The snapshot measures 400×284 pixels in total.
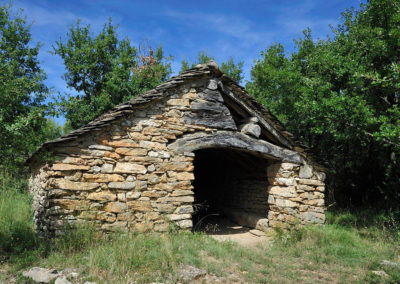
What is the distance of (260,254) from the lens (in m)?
5.54

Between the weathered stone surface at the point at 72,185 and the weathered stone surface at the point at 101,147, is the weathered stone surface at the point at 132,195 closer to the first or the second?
the weathered stone surface at the point at 72,185

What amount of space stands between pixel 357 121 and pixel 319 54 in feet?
12.7

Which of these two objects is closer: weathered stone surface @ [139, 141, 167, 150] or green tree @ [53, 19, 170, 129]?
A: weathered stone surface @ [139, 141, 167, 150]

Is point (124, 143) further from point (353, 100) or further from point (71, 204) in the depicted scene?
point (353, 100)

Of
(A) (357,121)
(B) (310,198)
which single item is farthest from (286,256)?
(A) (357,121)

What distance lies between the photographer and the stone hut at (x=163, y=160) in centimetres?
509

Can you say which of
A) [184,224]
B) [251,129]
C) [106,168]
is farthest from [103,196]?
[251,129]

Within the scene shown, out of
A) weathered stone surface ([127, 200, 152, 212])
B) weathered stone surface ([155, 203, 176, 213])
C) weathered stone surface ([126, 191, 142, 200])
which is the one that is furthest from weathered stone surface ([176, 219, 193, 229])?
weathered stone surface ([126, 191, 142, 200])

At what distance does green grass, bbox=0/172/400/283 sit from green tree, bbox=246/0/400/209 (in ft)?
8.01

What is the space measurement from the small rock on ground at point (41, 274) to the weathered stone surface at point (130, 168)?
6.73ft

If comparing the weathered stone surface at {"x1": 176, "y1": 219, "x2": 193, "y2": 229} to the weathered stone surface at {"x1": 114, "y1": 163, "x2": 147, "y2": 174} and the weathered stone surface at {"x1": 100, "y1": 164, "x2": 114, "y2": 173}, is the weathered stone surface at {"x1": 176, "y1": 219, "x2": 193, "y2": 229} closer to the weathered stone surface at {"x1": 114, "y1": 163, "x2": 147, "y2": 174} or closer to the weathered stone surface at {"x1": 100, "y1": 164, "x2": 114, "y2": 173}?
the weathered stone surface at {"x1": 114, "y1": 163, "x2": 147, "y2": 174}

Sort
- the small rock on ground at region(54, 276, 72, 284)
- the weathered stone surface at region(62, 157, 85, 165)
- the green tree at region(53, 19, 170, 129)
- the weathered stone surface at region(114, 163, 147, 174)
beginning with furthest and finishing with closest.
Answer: the green tree at region(53, 19, 170, 129)
the weathered stone surface at region(114, 163, 147, 174)
the weathered stone surface at region(62, 157, 85, 165)
the small rock on ground at region(54, 276, 72, 284)

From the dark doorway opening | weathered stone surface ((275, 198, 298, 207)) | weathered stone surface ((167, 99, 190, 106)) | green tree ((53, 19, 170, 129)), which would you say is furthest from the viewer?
green tree ((53, 19, 170, 129))

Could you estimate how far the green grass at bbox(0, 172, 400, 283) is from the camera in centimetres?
413
